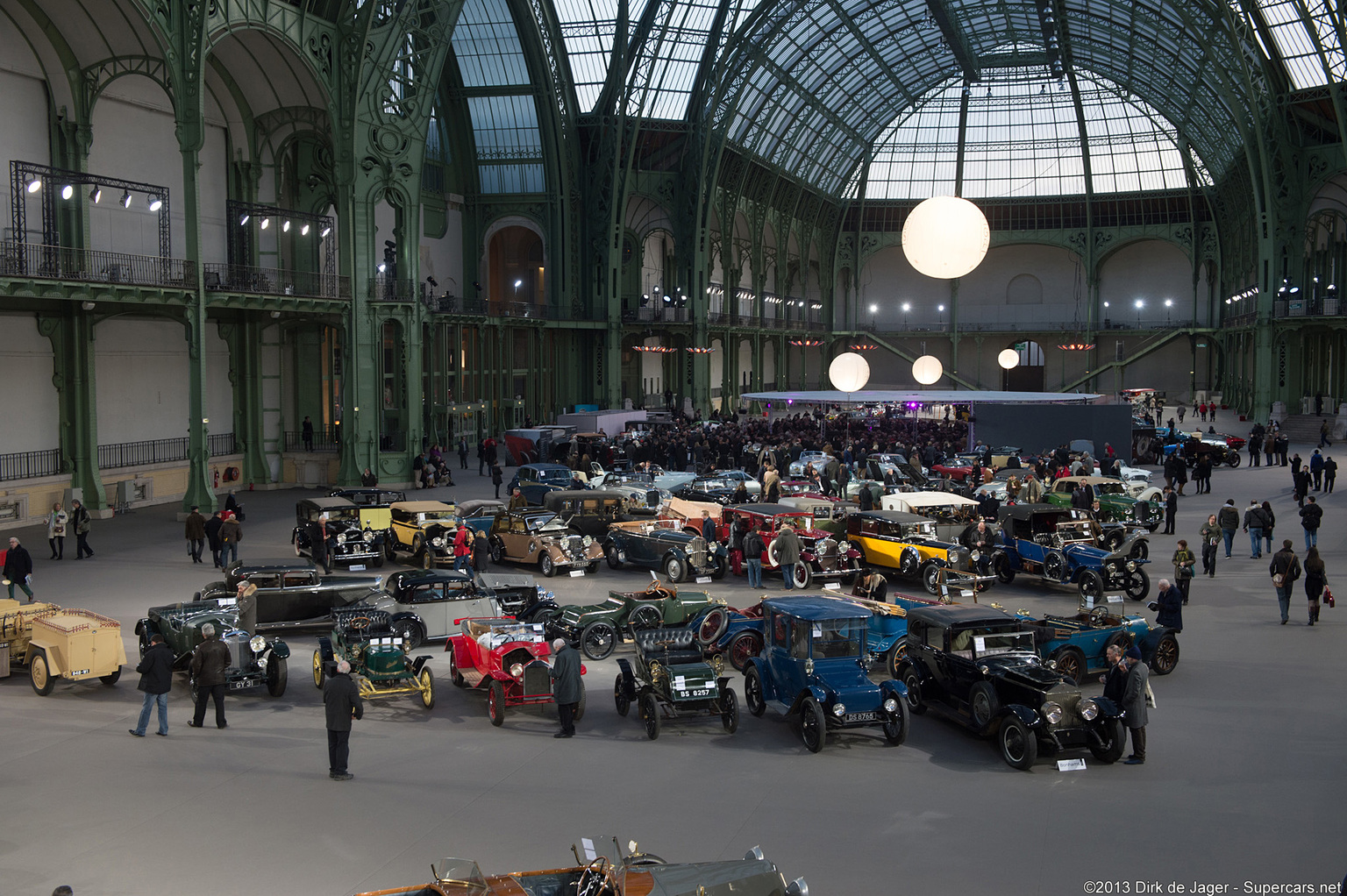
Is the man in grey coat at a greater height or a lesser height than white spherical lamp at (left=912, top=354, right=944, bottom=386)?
lesser

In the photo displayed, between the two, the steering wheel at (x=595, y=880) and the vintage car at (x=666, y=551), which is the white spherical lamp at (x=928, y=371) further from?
the steering wheel at (x=595, y=880)

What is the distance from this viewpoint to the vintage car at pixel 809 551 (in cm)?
2195

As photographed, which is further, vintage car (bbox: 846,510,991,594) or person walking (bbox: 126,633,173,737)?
vintage car (bbox: 846,510,991,594)

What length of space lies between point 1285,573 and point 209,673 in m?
15.7

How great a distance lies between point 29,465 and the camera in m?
29.7

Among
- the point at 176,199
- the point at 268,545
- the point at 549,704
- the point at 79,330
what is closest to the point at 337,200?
the point at 176,199

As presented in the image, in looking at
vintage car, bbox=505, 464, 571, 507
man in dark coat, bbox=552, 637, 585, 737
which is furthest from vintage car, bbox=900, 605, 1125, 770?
vintage car, bbox=505, 464, 571, 507

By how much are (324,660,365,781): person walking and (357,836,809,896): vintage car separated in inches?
197

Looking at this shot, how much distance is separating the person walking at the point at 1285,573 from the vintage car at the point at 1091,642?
3.56 meters

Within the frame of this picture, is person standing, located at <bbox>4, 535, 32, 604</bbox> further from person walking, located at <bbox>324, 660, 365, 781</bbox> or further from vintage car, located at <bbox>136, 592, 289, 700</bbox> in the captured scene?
person walking, located at <bbox>324, 660, 365, 781</bbox>

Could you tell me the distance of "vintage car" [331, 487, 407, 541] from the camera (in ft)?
81.3

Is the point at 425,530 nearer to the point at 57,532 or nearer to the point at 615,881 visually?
the point at 57,532

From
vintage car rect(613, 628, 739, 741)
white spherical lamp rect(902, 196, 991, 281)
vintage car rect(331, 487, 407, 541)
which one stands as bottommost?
vintage car rect(613, 628, 739, 741)

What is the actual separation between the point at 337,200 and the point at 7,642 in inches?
893
